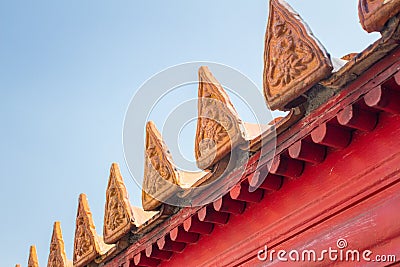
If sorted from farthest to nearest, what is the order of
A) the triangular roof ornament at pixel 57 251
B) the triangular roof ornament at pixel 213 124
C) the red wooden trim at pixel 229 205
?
1. the triangular roof ornament at pixel 57 251
2. the red wooden trim at pixel 229 205
3. the triangular roof ornament at pixel 213 124

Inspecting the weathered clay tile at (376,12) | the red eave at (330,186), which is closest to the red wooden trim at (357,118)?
the red eave at (330,186)

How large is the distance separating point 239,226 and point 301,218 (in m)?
0.75

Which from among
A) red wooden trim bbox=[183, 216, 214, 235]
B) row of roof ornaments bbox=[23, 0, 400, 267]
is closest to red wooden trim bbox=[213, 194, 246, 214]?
row of roof ornaments bbox=[23, 0, 400, 267]

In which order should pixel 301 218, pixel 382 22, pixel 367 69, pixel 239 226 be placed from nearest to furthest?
pixel 382 22
pixel 367 69
pixel 301 218
pixel 239 226

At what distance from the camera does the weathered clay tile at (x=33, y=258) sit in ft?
26.0

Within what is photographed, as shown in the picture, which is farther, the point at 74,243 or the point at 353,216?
the point at 74,243

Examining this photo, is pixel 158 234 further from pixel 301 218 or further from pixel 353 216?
pixel 353 216

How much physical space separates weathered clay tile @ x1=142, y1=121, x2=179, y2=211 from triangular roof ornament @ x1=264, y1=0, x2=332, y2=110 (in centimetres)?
140

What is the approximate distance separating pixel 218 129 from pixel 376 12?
1.61 meters

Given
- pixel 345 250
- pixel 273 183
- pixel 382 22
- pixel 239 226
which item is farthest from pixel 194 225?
pixel 382 22

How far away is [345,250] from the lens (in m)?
3.94

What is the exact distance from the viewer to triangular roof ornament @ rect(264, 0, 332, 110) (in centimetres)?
387

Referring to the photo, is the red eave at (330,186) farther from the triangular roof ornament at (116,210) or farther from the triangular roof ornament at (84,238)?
the triangular roof ornament at (84,238)

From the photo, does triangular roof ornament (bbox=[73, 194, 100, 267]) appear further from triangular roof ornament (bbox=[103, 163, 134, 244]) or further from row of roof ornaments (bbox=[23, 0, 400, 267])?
triangular roof ornament (bbox=[103, 163, 134, 244])
